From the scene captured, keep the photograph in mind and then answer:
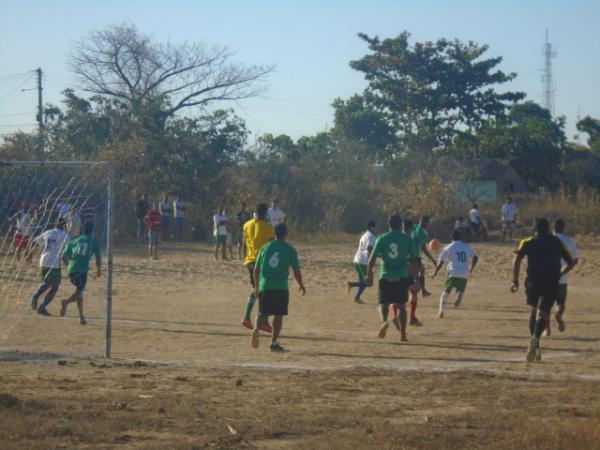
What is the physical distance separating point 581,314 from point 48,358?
9.62 m

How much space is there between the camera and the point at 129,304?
1866 cm

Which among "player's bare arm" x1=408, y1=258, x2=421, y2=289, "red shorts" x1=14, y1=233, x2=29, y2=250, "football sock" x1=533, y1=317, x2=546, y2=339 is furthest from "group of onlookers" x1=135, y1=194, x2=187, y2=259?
"football sock" x1=533, y1=317, x2=546, y2=339

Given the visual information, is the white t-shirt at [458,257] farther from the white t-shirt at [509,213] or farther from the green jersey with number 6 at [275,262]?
the white t-shirt at [509,213]

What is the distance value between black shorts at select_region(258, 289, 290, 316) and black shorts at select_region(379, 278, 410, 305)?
1514 millimetres

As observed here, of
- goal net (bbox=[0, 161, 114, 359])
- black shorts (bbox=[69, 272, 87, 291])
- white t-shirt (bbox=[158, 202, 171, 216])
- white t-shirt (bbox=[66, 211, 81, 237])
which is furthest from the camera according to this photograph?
white t-shirt (bbox=[158, 202, 171, 216])

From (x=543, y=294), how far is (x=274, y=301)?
11.1 ft

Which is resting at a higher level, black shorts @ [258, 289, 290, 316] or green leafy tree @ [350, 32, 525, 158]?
green leafy tree @ [350, 32, 525, 158]

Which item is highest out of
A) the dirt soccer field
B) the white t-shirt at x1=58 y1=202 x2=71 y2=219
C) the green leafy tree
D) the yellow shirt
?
the green leafy tree

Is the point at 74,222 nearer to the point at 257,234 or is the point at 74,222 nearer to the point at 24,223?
the point at 24,223

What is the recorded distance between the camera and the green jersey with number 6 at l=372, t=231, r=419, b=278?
13.3 m

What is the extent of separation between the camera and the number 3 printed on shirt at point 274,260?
12.6m

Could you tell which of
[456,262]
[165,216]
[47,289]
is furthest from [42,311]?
[165,216]

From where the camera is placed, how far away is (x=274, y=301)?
1261 centimetres

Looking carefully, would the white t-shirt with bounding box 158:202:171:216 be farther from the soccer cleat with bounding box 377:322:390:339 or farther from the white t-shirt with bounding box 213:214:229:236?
the soccer cleat with bounding box 377:322:390:339
